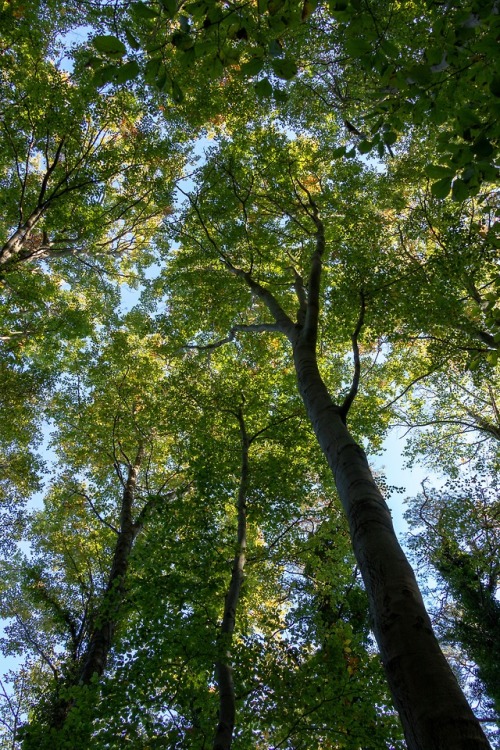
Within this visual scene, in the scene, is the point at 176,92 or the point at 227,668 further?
the point at 227,668

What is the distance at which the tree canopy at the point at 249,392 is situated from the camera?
14.6ft

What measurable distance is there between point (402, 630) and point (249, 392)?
25.9ft

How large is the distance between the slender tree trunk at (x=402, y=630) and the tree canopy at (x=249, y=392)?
2 centimetres

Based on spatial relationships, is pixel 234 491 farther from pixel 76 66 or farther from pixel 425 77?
pixel 76 66

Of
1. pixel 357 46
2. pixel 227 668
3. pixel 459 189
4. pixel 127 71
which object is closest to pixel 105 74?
pixel 127 71

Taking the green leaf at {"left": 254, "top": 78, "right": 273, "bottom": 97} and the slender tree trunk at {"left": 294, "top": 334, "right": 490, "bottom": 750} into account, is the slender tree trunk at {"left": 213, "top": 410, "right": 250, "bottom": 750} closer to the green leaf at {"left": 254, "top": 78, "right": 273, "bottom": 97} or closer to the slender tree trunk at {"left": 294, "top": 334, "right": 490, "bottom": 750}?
the slender tree trunk at {"left": 294, "top": 334, "right": 490, "bottom": 750}

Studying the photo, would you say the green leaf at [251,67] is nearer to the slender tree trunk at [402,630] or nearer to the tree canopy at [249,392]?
the tree canopy at [249,392]

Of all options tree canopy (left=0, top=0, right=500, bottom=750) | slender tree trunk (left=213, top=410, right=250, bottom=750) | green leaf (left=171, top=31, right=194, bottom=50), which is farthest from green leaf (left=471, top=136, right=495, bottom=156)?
slender tree trunk (left=213, top=410, right=250, bottom=750)

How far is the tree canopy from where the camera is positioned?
4.46 metres

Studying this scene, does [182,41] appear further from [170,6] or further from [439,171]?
[439,171]

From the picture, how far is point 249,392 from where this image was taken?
33.8ft

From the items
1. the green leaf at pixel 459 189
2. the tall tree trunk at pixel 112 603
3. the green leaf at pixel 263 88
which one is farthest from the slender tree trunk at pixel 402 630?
the tall tree trunk at pixel 112 603

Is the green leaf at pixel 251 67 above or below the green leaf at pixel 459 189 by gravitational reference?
above

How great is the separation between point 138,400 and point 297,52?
10.1m
